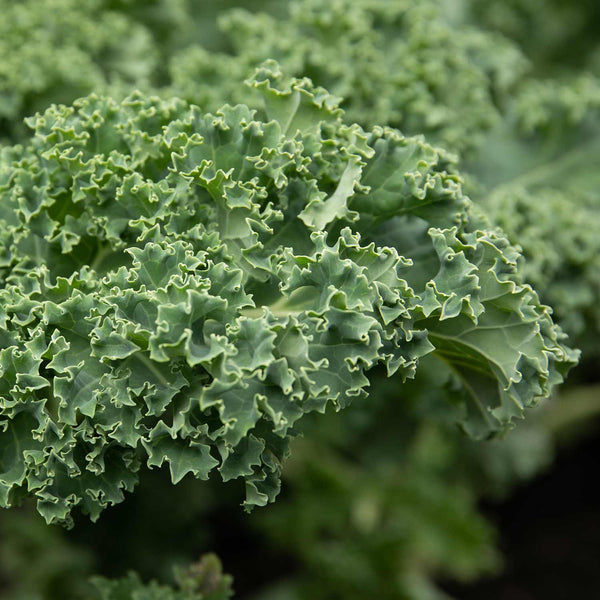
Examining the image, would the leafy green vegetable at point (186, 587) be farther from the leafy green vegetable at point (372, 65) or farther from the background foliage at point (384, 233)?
the leafy green vegetable at point (372, 65)

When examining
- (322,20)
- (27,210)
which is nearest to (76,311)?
(27,210)

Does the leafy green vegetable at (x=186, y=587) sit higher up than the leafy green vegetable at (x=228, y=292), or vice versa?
the leafy green vegetable at (x=228, y=292)

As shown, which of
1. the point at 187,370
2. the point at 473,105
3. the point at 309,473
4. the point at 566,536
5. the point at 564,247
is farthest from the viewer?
the point at 566,536

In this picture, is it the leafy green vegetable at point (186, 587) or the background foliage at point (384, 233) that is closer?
the leafy green vegetable at point (186, 587)

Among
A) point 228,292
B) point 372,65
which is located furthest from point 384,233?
point 372,65

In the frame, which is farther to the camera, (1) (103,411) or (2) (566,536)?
(2) (566,536)

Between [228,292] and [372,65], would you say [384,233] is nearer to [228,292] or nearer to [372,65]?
[228,292]

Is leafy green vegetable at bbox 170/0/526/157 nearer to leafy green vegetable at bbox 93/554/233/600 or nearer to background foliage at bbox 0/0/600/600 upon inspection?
background foliage at bbox 0/0/600/600

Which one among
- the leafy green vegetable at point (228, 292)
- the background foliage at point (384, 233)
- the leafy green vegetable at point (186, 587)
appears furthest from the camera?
the background foliage at point (384, 233)

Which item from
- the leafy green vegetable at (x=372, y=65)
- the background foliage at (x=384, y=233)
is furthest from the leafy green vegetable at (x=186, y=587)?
the leafy green vegetable at (x=372, y=65)

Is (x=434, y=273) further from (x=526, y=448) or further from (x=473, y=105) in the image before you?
(x=526, y=448)

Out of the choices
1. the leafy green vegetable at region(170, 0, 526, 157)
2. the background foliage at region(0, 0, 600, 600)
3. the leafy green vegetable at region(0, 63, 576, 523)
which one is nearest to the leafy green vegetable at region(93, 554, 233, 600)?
the background foliage at region(0, 0, 600, 600)
